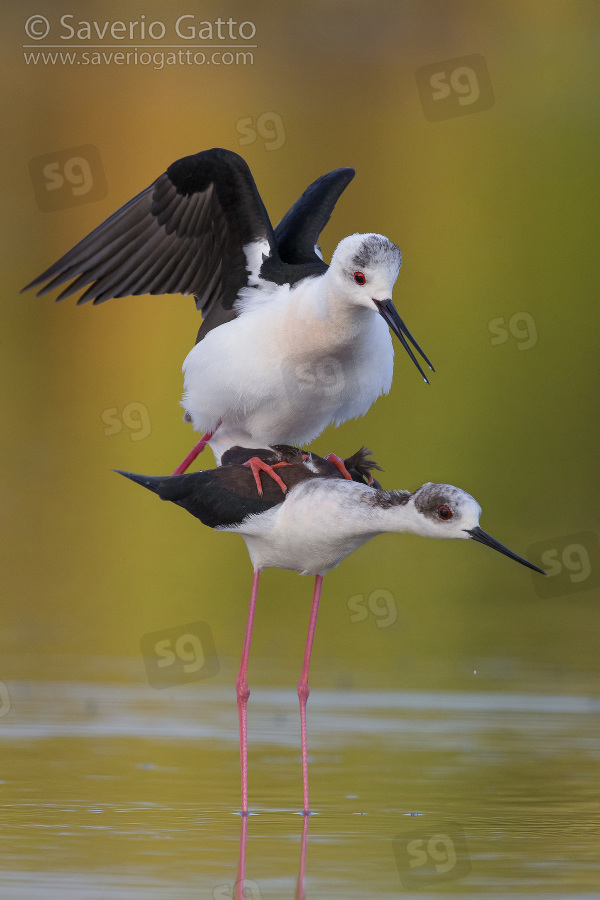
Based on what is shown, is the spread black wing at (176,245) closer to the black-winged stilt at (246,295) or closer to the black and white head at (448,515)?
the black-winged stilt at (246,295)

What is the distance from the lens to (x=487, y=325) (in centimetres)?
1850

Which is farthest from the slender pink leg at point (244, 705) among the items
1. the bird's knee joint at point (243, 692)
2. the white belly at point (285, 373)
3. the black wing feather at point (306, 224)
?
the black wing feather at point (306, 224)

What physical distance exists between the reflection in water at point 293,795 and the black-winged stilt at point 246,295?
1550 millimetres

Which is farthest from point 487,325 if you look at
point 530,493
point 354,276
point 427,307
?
point 354,276

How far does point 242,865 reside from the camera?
22.7 feet

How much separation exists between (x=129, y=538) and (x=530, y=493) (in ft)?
12.5

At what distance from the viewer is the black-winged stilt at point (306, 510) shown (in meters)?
7.84

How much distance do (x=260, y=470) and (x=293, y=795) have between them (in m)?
1.62

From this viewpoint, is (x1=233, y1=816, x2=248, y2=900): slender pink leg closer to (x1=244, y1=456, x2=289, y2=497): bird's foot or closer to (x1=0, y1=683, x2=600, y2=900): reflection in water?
(x1=0, y1=683, x2=600, y2=900): reflection in water

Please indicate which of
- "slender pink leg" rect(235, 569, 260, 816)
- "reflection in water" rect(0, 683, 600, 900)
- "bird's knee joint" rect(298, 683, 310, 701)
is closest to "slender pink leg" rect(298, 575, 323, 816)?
"bird's knee joint" rect(298, 683, 310, 701)

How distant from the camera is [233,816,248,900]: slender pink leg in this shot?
6.50 metres

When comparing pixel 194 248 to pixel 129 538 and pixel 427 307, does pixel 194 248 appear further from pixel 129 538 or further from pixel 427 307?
pixel 427 307

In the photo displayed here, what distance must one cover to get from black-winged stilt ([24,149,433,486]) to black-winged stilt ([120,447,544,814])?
1.32 feet

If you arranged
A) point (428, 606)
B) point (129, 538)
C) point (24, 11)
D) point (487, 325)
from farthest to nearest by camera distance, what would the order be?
point (24, 11) → point (487, 325) → point (129, 538) → point (428, 606)
